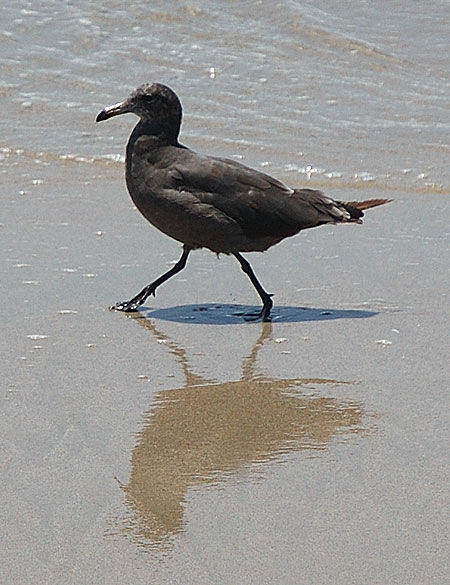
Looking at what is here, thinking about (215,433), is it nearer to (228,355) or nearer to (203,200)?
(228,355)

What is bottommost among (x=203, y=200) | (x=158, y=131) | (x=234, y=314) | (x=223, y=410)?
(x=234, y=314)

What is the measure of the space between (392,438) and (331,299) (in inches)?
72.4

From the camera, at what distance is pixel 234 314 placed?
567 centimetres

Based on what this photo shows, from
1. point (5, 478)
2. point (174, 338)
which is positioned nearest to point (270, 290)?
point (174, 338)

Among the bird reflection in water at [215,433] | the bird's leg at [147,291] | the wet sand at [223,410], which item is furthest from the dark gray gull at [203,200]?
the bird reflection in water at [215,433]

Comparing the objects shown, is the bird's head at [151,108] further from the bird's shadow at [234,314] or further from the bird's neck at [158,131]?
the bird's shadow at [234,314]

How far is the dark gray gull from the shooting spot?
19.0ft

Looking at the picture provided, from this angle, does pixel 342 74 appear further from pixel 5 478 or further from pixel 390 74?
pixel 5 478

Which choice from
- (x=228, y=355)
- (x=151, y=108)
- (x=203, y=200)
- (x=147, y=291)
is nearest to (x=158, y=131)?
(x=151, y=108)

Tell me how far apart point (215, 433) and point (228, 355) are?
0.97m

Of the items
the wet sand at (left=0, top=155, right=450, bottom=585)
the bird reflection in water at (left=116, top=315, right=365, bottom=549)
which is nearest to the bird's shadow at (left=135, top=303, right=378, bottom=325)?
the wet sand at (left=0, top=155, right=450, bottom=585)

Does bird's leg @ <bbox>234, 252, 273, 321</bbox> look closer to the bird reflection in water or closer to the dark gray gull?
the dark gray gull

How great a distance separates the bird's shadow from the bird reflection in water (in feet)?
2.21

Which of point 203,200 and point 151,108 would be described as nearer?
point 203,200
